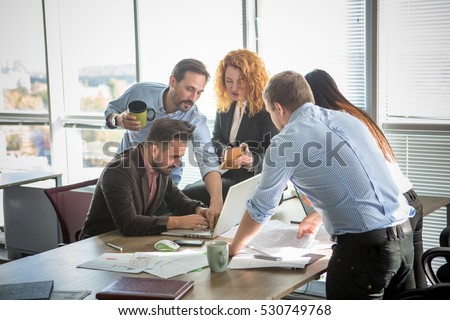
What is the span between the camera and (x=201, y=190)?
3.40m

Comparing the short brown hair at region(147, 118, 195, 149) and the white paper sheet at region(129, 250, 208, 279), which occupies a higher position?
the short brown hair at region(147, 118, 195, 149)

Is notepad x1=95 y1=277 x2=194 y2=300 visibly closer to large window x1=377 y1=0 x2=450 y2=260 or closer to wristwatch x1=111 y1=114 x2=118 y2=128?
wristwatch x1=111 y1=114 x2=118 y2=128

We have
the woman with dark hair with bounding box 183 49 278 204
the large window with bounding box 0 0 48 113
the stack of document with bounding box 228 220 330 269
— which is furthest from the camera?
the large window with bounding box 0 0 48 113

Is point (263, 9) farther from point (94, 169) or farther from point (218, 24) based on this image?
point (94, 169)

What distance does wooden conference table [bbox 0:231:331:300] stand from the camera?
198 centimetres

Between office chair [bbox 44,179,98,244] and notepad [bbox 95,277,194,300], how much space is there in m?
1.29

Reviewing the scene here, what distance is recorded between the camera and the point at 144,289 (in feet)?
6.31

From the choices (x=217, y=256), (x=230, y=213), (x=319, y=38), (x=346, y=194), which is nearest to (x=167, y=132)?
Answer: (x=230, y=213)

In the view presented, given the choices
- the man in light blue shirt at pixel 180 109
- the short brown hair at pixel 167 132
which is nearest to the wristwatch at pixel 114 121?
the man in light blue shirt at pixel 180 109

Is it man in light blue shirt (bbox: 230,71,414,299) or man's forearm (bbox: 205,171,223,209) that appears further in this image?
man's forearm (bbox: 205,171,223,209)

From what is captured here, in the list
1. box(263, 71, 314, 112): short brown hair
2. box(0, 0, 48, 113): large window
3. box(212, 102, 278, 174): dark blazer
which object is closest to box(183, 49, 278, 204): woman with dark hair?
box(212, 102, 278, 174): dark blazer

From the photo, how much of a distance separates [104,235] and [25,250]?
6.81 feet

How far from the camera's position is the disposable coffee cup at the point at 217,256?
7.00 feet

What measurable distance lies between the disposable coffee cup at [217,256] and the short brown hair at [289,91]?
21.3 inches
